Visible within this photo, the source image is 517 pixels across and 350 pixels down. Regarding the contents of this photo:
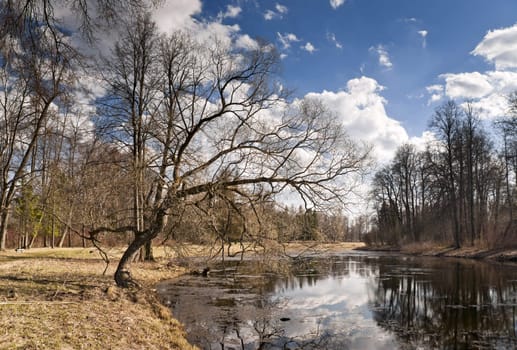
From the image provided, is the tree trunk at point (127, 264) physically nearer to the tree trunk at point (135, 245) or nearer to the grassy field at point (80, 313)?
the tree trunk at point (135, 245)

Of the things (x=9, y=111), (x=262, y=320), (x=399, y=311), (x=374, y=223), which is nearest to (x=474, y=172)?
(x=374, y=223)

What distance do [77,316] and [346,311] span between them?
27.7 ft

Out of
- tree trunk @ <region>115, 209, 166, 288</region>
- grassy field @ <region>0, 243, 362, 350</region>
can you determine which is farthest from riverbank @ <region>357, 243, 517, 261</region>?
tree trunk @ <region>115, 209, 166, 288</region>

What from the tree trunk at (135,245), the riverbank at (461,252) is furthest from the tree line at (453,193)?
the tree trunk at (135,245)

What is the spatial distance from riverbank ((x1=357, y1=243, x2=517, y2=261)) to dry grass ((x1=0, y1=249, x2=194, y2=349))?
24.7m

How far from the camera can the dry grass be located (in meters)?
6.06

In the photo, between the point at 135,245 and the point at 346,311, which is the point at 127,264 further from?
the point at 346,311

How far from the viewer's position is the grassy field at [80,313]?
20.0 ft

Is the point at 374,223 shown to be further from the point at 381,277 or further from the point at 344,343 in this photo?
Answer: the point at 344,343

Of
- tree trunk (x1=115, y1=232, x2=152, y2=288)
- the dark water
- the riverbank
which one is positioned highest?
tree trunk (x1=115, y1=232, x2=152, y2=288)

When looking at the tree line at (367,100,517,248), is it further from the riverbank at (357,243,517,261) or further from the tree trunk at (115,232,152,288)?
the tree trunk at (115,232,152,288)

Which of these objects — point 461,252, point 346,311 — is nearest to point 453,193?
point 461,252

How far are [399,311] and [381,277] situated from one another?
351 inches

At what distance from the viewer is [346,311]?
12805mm
